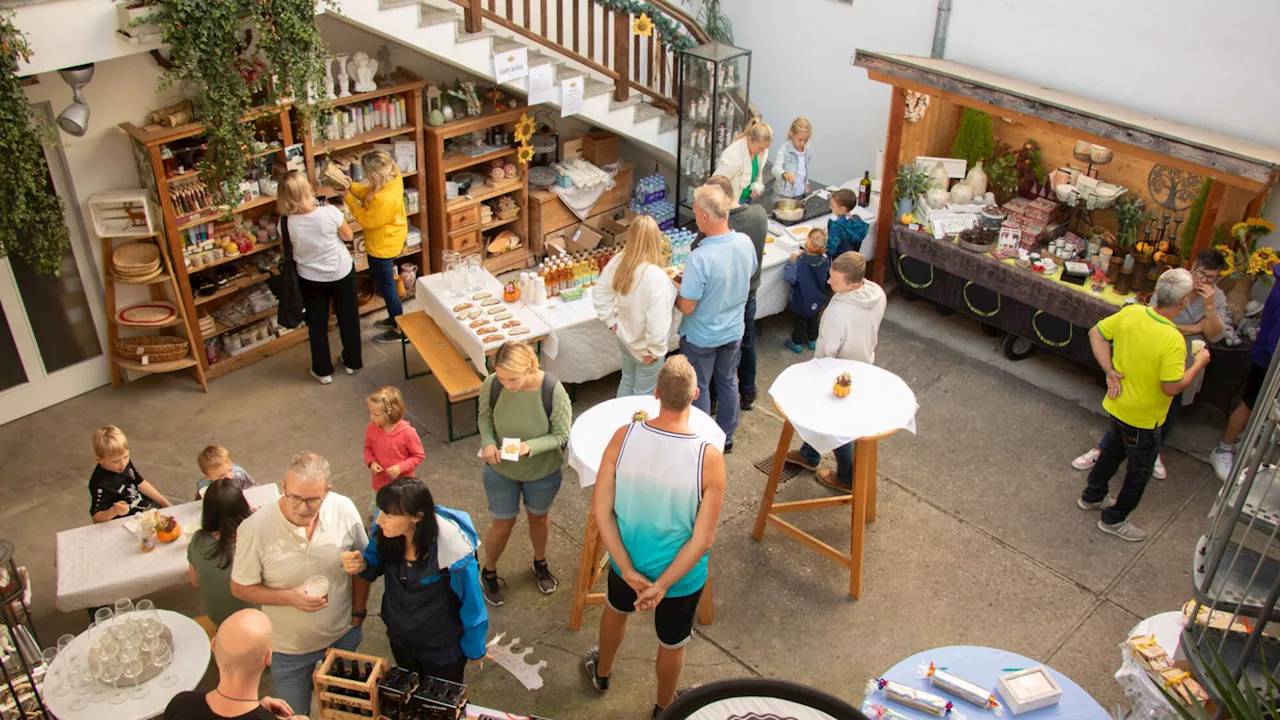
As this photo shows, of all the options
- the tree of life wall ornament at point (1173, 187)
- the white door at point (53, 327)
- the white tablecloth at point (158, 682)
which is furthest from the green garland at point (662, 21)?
the white tablecloth at point (158, 682)

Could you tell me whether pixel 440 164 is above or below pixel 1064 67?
below

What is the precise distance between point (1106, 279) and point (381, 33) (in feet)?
17.8

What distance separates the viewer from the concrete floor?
5.28 m

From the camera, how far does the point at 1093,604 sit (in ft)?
18.5

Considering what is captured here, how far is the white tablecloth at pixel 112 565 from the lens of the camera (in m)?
4.68

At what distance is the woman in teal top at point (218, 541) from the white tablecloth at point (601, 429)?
150 cm

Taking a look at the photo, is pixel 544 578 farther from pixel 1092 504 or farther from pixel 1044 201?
pixel 1044 201

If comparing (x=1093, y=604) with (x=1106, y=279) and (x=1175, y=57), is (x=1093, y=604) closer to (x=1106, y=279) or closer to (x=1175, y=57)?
(x=1106, y=279)

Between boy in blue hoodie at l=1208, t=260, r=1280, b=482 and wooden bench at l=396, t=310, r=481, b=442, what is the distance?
482cm

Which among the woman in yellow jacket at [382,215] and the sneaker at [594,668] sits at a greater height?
the woman in yellow jacket at [382,215]

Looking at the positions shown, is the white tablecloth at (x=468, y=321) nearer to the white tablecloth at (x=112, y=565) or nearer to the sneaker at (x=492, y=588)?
the sneaker at (x=492, y=588)

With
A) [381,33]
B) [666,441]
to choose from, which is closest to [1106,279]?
[666,441]

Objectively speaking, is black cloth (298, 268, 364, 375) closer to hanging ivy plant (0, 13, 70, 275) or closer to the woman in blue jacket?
hanging ivy plant (0, 13, 70, 275)

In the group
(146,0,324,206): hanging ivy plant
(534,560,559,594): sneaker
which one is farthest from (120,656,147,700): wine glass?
(146,0,324,206): hanging ivy plant
